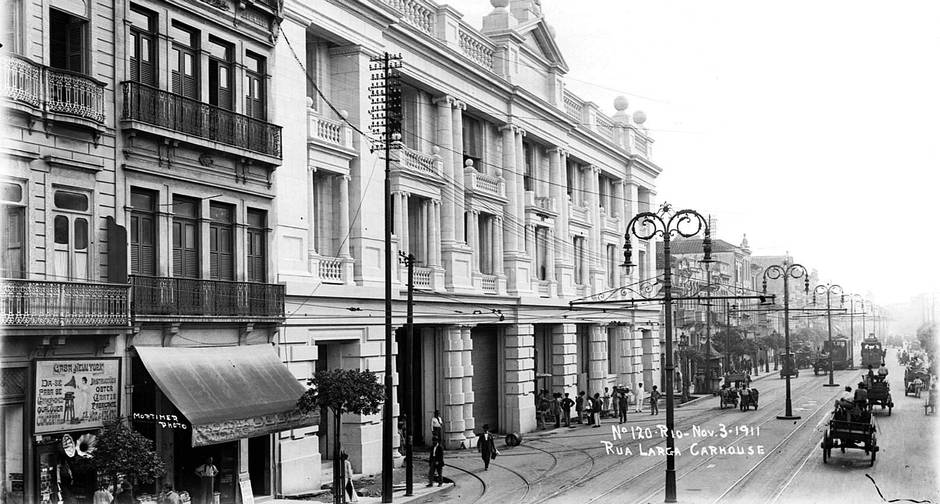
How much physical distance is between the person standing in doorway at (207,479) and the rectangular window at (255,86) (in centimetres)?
911

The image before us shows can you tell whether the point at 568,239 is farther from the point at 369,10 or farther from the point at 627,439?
the point at 369,10

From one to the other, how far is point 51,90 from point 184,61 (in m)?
5.01

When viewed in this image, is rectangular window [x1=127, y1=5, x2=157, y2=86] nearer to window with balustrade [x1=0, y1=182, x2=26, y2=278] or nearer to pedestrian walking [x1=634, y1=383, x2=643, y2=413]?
window with balustrade [x1=0, y1=182, x2=26, y2=278]

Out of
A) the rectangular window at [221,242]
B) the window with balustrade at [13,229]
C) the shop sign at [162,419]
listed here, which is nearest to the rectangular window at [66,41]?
the window with balustrade at [13,229]

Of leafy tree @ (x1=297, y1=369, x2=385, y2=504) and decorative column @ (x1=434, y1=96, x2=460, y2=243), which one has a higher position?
decorative column @ (x1=434, y1=96, x2=460, y2=243)

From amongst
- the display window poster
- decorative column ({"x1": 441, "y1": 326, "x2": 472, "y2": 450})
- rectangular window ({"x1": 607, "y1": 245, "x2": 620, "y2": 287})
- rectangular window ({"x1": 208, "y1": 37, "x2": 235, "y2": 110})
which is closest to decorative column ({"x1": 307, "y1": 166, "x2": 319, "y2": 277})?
rectangular window ({"x1": 208, "y1": 37, "x2": 235, "y2": 110})

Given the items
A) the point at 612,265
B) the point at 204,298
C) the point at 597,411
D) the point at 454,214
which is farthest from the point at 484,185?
the point at 204,298

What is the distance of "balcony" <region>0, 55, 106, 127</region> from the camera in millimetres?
18484

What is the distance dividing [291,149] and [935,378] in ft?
133

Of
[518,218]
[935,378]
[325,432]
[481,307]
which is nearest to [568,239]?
[518,218]

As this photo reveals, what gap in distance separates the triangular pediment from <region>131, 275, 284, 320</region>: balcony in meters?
24.6

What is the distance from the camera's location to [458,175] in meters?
40.4

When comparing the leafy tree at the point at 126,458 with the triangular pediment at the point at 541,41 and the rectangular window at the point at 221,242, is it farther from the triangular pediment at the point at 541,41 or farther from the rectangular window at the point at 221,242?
the triangular pediment at the point at 541,41

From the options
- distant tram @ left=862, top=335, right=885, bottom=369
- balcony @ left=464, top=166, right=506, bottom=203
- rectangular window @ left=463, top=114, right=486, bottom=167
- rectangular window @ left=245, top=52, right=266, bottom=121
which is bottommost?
distant tram @ left=862, top=335, right=885, bottom=369
